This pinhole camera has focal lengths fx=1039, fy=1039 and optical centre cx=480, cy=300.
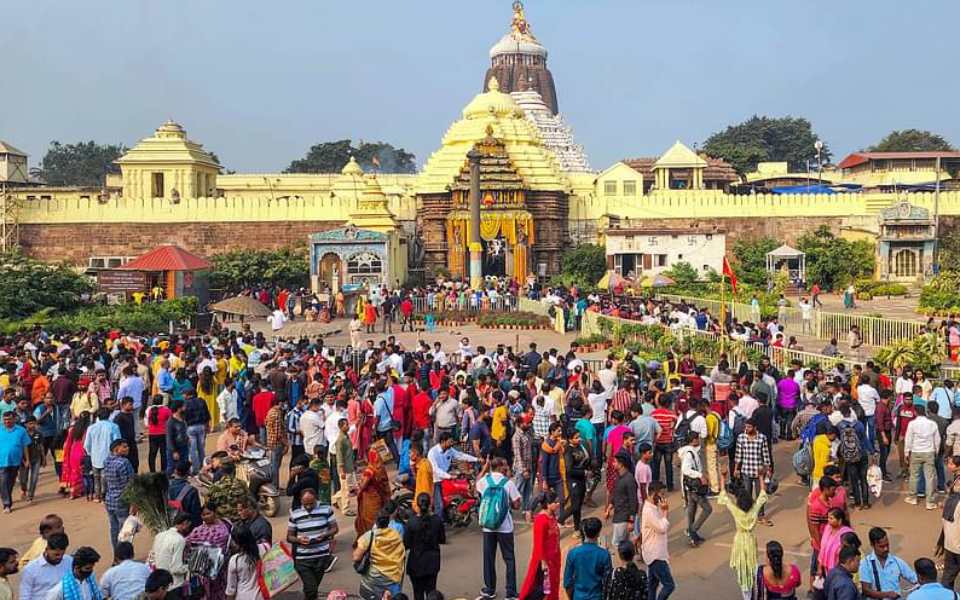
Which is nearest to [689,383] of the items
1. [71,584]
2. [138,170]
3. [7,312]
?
[71,584]

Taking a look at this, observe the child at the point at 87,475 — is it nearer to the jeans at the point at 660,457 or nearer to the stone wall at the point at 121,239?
the jeans at the point at 660,457

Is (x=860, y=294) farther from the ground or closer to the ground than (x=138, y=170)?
closer to the ground

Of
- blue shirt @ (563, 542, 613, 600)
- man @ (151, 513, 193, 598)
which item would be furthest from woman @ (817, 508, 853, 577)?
man @ (151, 513, 193, 598)

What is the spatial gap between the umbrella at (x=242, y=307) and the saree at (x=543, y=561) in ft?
64.5

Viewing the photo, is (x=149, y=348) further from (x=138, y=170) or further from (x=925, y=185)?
(x=925, y=185)

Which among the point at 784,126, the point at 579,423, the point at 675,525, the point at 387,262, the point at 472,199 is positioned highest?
the point at 784,126

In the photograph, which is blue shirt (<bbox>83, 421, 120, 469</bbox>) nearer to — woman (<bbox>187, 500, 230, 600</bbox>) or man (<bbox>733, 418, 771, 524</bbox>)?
woman (<bbox>187, 500, 230, 600</bbox>)

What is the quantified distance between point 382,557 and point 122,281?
23118 millimetres

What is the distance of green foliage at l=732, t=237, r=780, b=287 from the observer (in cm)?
3644

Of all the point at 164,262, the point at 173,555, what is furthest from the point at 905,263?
the point at 173,555

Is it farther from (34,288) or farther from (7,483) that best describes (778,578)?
(34,288)

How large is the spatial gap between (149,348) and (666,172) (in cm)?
3685

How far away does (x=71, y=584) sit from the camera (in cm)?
646

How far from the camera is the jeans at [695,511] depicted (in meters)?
9.38
